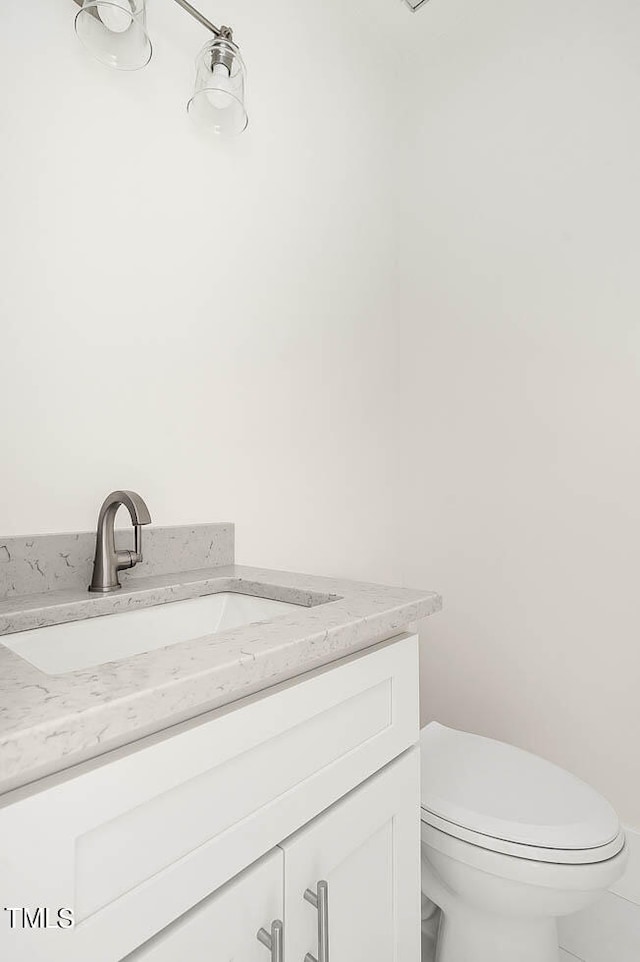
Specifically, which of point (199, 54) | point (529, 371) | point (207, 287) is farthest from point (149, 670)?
point (529, 371)

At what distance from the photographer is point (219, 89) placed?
1107mm

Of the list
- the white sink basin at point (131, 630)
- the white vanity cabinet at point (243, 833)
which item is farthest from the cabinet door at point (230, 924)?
the white sink basin at point (131, 630)

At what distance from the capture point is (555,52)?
1560 millimetres

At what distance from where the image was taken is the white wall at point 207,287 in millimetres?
962

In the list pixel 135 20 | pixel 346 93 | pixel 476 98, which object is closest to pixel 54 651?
pixel 135 20

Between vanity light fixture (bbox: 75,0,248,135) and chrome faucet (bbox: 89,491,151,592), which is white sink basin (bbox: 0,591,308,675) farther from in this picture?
vanity light fixture (bbox: 75,0,248,135)

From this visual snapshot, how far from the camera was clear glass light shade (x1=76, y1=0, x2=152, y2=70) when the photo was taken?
3.10ft

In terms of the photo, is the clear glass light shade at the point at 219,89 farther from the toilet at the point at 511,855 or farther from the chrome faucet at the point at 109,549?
the toilet at the point at 511,855

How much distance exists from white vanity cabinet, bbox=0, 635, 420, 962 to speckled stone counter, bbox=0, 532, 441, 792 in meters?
0.03

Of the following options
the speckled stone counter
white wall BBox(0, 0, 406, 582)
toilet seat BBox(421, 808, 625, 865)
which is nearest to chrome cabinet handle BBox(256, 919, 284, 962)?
the speckled stone counter

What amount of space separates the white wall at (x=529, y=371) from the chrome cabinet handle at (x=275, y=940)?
3.90ft

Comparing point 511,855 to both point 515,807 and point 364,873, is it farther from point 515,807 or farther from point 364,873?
point 364,873

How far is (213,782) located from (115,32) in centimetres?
123

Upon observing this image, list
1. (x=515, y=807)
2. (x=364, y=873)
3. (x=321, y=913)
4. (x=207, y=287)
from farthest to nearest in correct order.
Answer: (x=207, y=287) → (x=515, y=807) → (x=364, y=873) → (x=321, y=913)
